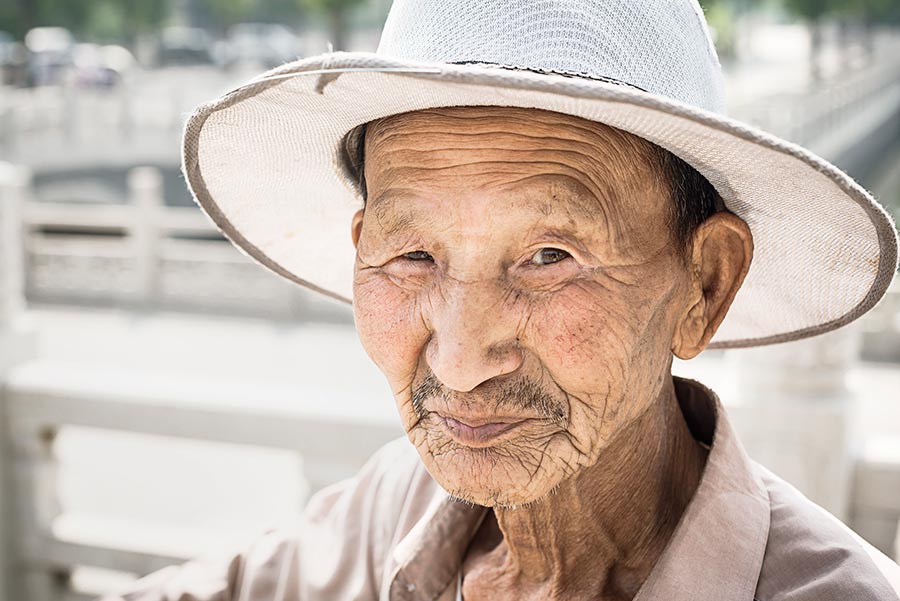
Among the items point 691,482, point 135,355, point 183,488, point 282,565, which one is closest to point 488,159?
point 691,482

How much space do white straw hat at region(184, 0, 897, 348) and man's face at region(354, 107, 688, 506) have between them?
0.07 meters

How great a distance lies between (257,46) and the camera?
108 ft

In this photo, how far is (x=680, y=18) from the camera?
4.33 feet

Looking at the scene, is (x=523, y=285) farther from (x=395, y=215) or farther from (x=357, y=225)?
(x=357, y=225)

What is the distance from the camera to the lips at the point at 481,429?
132cm

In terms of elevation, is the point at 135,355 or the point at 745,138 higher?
the point at 745,138

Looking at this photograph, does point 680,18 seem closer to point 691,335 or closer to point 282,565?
point 691,335

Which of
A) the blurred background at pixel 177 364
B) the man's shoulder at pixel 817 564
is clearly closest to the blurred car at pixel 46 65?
the blurred background at pixel 177 364

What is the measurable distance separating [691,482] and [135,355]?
8582 mm

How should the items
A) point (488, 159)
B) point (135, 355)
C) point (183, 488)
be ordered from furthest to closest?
1. point (135, 355)
2. point (183, 488)
3. point (488, 159)

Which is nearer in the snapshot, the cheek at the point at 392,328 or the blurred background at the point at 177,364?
the cheek at the point at 392,328

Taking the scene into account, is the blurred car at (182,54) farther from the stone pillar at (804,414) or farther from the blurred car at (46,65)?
the stone pillar at (804,414)

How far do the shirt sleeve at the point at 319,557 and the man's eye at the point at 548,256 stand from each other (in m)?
0.63

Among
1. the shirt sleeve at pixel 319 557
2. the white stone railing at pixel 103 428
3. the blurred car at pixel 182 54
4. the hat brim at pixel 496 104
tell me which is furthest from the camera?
the blurred car at pixel 182 54
